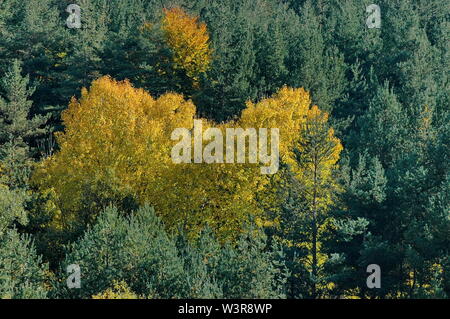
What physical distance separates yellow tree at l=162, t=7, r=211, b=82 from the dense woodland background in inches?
8.1

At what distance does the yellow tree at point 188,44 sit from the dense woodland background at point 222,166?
21cm

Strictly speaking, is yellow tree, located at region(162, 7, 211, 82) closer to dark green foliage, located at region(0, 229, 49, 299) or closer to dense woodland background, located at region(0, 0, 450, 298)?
dense woodland background, located at region(0, 0, 450, 298)

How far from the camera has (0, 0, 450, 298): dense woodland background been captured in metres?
31.0

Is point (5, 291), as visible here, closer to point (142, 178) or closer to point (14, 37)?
point (142, 178)

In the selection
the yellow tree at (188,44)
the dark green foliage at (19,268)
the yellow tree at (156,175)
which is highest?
the yellow tree at (188,44)

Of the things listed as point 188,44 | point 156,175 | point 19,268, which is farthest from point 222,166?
point 188,44

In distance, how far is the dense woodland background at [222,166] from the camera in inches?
1219

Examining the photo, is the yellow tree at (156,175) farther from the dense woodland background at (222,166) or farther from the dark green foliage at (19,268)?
the dark green foliage at (19,268)

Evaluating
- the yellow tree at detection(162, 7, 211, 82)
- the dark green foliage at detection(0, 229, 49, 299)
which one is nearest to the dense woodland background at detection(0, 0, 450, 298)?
the dark green foliage at detection(0, 229, 49, 299)

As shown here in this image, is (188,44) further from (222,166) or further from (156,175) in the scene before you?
(222,166)

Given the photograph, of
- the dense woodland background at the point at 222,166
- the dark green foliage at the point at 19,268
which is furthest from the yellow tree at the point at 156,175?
the dark green foliage at the point at 19,268
